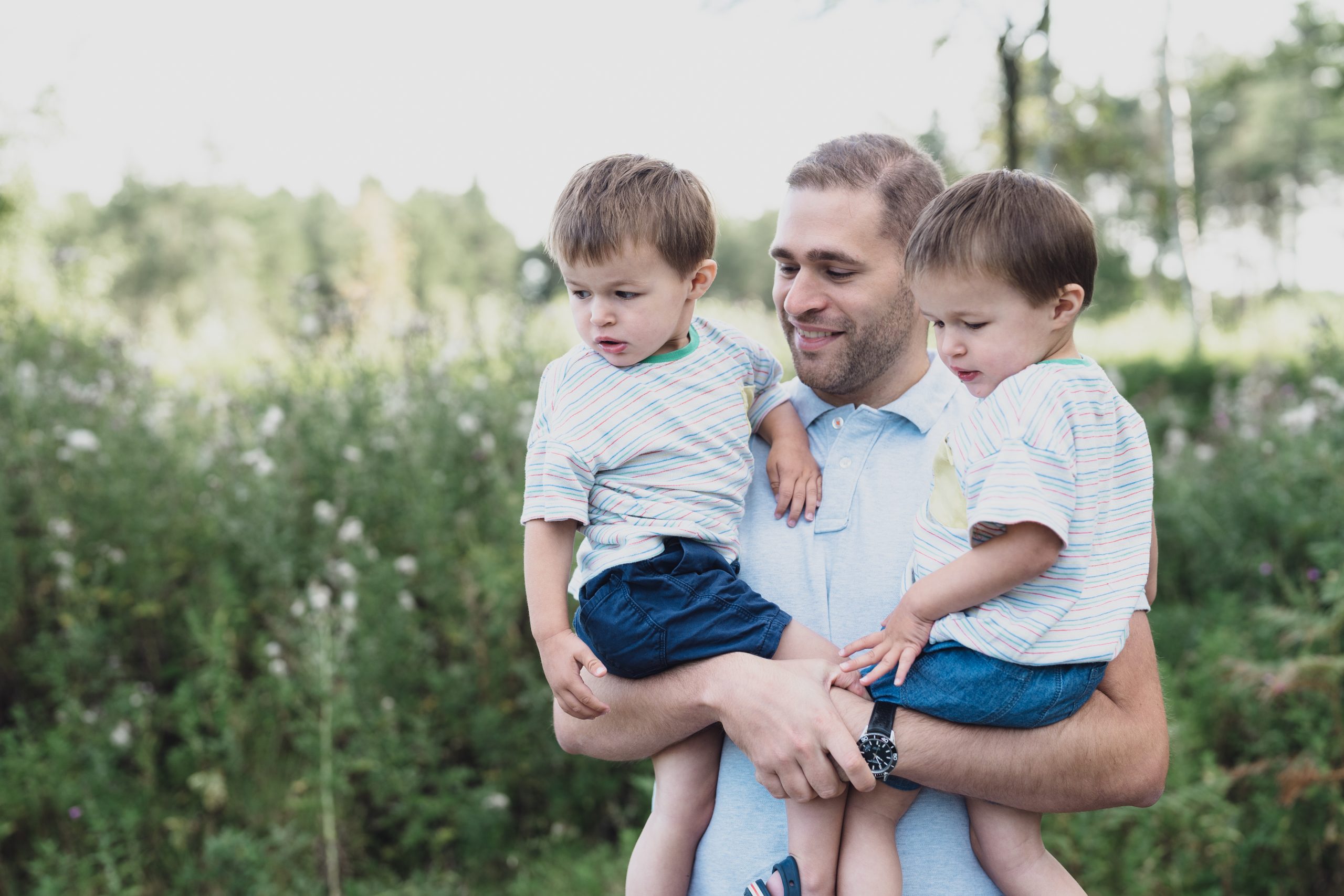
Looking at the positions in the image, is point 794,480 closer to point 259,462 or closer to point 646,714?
point 646,714

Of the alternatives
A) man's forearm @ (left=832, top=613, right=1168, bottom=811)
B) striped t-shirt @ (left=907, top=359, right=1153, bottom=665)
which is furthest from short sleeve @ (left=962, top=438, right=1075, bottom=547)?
man's forearm @ (left=832, top=613, right=1168, bottom=811)

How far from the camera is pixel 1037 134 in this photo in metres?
7.68

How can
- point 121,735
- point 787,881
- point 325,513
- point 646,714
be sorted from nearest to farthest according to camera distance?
point 787,881
point 646,714
point 121,735
point 325,513

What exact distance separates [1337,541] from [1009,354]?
331 cm

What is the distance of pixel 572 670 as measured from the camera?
1760mm

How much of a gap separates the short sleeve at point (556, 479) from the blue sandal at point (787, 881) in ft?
2.20

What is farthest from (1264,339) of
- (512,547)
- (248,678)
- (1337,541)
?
(248,678)

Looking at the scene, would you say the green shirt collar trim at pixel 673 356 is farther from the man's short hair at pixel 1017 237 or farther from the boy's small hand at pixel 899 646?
the boy's small hand at pixel 899 646

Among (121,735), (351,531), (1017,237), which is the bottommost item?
(121,735)

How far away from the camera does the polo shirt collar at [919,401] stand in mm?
2096

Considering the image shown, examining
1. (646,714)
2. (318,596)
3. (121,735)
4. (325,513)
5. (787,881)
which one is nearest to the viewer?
(787,881)

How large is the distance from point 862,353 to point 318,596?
223 cm

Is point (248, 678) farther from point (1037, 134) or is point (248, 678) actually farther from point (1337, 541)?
point (1037, 134)

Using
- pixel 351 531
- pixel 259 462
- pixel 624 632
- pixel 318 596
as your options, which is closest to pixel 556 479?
pixel 624 632
